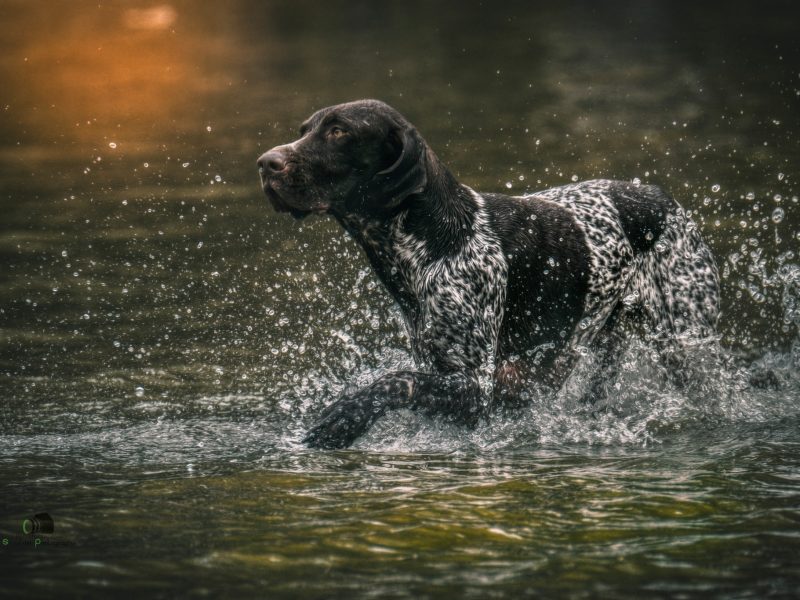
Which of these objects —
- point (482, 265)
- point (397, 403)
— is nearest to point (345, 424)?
point (397, 403)

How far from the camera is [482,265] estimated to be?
20.6 feet

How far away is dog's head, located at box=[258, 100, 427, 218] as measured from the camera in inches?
235

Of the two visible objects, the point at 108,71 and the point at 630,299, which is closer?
the point at 630,299

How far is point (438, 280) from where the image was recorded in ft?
20.3

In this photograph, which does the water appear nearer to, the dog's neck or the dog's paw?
the dog's paw

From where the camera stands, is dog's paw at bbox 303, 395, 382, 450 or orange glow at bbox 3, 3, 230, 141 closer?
dog's paw at bbox 303, 395, 382, 450

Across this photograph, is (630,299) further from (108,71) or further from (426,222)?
(108,71)

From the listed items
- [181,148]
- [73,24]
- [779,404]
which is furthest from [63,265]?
[73,24]

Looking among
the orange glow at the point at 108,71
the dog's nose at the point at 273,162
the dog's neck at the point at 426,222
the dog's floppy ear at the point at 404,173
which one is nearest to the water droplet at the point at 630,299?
the dog's neck at the point at 426,222

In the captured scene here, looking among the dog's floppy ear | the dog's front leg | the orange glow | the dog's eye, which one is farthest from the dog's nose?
the orange glow

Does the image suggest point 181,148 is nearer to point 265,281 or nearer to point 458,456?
point 265,281

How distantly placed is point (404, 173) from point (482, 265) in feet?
1.94

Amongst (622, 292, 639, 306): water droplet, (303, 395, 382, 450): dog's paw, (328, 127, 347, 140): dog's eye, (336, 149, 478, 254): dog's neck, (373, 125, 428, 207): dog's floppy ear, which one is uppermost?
(328, 127, 347, 140): dog's eye

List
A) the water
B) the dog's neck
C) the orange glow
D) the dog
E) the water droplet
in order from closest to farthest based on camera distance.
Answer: the water, the dog, the dog's neck, the water droplet, the orange glow
